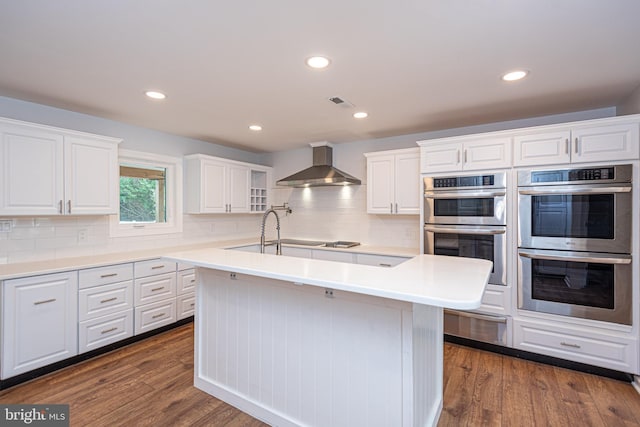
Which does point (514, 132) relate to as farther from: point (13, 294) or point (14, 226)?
point (14, 226)

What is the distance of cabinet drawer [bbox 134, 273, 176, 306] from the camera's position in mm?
3201

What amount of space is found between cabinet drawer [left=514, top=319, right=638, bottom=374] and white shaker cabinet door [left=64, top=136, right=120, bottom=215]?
4201 millimetres

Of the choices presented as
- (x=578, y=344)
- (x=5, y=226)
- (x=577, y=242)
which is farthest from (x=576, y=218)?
(x=5, y=226)

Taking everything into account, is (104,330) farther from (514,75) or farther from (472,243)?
(514,75)

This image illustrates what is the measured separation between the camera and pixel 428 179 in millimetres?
3330

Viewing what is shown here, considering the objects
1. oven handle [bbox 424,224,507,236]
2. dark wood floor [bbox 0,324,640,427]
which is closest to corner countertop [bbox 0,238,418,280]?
oven handle [bbox 424,224,507,236]

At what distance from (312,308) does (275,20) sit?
5.25 feet

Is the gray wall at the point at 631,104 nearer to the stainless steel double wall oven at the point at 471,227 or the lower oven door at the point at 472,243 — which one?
the stainless steel double wall oven at the point at 471,227

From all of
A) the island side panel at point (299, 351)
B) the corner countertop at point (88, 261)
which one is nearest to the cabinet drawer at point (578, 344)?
the corner countertop at point (88, 261)

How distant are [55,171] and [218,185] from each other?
1.83 metres

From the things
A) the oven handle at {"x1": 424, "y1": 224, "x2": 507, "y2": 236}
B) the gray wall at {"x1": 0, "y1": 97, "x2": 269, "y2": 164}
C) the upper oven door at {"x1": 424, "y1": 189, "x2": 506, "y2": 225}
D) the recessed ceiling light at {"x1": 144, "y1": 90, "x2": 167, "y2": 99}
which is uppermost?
the recessed ceiling light at {"x1": 144, "y1": 90, "x2": 167, "y2": 99}

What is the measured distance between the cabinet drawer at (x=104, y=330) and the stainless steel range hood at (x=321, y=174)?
8.21 ft

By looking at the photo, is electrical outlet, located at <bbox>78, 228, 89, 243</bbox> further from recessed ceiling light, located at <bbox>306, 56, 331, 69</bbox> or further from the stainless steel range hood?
recessed ceiling light, located at <bbox>306, 56, 331, 69</bbox>

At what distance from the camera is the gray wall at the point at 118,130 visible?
110 inches
